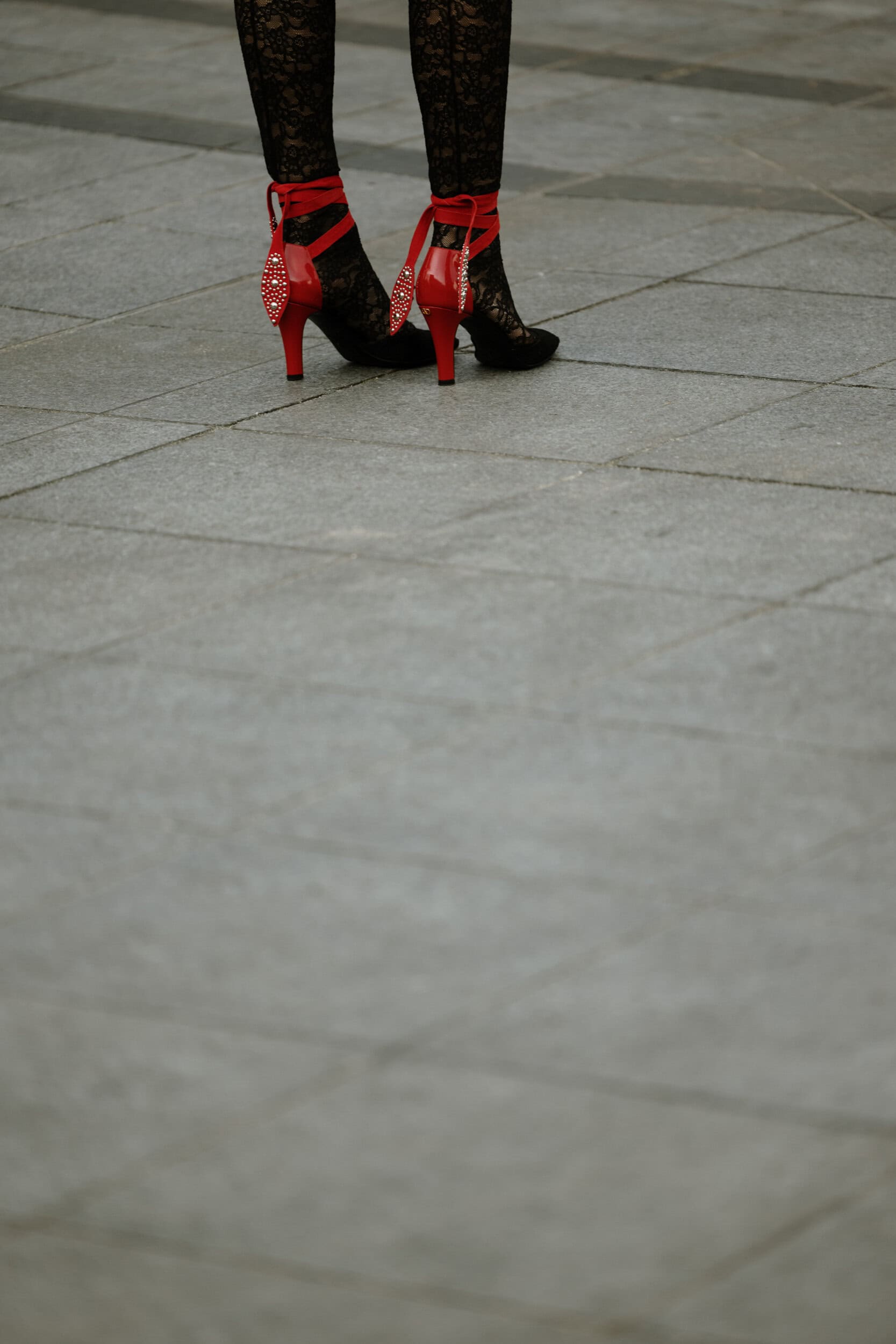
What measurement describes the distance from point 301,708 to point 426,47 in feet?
6.85

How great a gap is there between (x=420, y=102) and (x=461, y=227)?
31 cm

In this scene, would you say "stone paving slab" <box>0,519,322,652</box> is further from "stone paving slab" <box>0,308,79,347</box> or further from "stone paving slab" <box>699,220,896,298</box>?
"stone paving slab" <box>699,220,896,298</box>

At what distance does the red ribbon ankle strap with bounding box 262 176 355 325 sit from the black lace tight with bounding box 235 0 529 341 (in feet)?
0.06

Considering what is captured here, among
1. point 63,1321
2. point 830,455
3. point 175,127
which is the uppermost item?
point 175,127

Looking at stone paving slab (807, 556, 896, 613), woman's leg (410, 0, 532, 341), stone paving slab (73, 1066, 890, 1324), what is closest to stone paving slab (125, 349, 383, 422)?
woman's leg (410, 0, 532, 341)

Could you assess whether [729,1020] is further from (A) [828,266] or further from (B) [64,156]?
(B) [64,156]

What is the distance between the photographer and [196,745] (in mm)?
2748

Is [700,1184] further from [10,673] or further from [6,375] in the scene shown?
[6,375]

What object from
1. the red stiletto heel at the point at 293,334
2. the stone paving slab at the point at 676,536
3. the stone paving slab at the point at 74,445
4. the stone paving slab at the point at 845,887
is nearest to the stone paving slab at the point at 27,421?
the stone paving slab at the point at 74,445

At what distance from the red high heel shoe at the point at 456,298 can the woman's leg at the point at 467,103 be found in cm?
3

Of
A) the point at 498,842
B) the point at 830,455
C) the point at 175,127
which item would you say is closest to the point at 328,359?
the point at 830,455

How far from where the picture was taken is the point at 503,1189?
1.83 meters

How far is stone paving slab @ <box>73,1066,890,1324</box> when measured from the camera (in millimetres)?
1740

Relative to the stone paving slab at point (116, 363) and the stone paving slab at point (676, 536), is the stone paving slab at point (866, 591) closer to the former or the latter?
the stone paving slab at point (676, 536)
